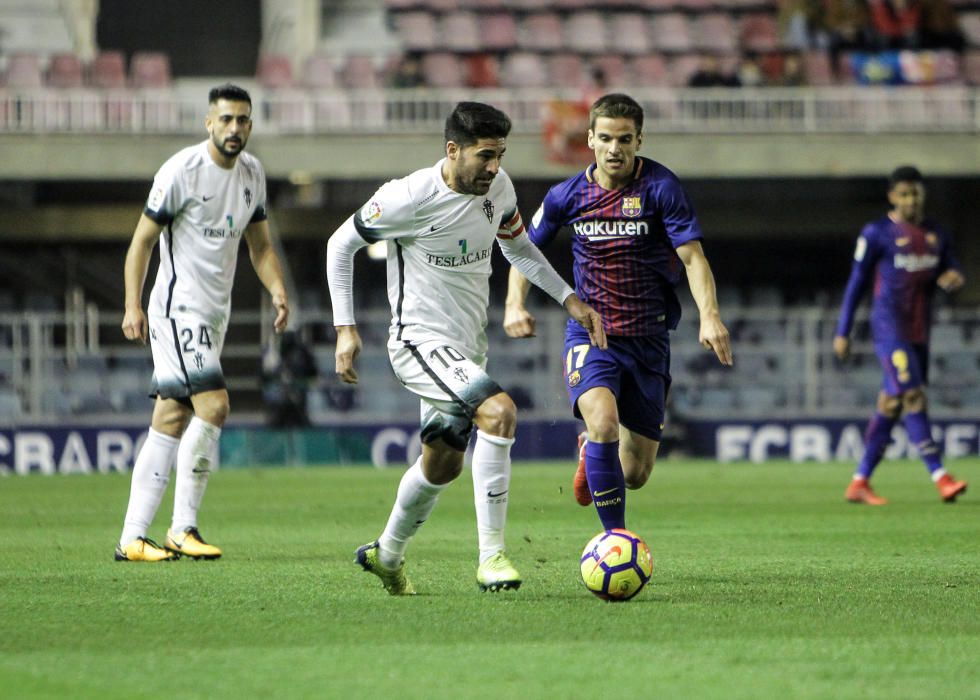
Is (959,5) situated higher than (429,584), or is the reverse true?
(959,5)

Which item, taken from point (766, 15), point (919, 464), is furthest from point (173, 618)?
point (766, 15)

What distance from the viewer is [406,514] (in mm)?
6297

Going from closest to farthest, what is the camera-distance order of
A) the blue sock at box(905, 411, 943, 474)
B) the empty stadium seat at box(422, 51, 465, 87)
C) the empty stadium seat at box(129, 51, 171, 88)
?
the blue sock at box(905, 411, 943, 474) → the empty stadium seat at box(422, 51, 465, 87) → the empty stadium seat at box(129, 51, 171, 88)

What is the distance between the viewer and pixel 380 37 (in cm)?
2694

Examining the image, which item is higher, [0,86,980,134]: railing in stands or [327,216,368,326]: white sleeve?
[0,86,980,134]: railing in stands

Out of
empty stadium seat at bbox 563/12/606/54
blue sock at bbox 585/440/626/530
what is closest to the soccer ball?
blue sock at bbox 585/440/626/530

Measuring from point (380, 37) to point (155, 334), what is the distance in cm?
1956

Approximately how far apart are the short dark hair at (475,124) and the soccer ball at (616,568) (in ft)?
5.05

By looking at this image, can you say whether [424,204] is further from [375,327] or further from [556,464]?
[375,327]

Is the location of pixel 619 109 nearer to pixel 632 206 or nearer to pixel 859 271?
pixel 632 206

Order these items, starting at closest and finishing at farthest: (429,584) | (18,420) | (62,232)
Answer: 1. (429,584)
2. (18,420)
3. (62,232)

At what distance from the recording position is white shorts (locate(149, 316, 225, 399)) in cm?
794

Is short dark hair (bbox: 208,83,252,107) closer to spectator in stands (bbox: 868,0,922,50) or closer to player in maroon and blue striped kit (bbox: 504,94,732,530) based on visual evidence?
player in maroon and blue striped kit (bbox: 504,94,732,530)

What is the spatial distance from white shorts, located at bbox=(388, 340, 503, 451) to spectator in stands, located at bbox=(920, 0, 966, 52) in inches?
782
